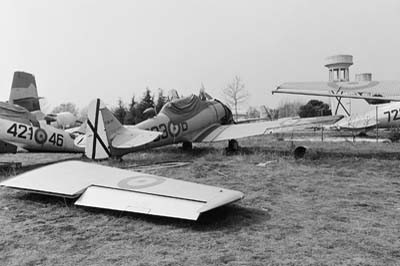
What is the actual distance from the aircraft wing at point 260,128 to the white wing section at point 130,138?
3.34 m

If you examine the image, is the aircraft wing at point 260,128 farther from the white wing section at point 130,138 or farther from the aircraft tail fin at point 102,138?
the aircraft tail fin at point 102,138

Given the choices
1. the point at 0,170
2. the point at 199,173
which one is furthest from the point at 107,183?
the point at 0,170

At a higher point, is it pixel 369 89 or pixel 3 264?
pixel 369 89

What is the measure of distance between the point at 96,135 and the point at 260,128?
547cm

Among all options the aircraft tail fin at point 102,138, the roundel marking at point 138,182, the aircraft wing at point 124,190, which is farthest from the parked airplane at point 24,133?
the roundel marking at point 138,182

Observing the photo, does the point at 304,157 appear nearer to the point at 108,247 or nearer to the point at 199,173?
the point at 199,173

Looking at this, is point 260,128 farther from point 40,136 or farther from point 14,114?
point 14,114

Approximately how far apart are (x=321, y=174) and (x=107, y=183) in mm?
4601

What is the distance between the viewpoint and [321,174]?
24.9 ft

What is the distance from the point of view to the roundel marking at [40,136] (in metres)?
10.2

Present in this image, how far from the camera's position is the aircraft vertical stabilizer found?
986 cm

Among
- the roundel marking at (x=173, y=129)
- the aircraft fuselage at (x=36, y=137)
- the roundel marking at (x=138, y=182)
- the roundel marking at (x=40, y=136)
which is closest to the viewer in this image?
the roundel marking at (x=138, y=182)

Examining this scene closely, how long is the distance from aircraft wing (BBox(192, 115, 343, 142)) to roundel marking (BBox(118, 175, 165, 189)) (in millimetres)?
6810

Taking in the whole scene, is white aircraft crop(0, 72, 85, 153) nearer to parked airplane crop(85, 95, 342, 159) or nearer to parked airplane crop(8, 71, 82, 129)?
parked airplane crop(85, 95, 342, 159)
